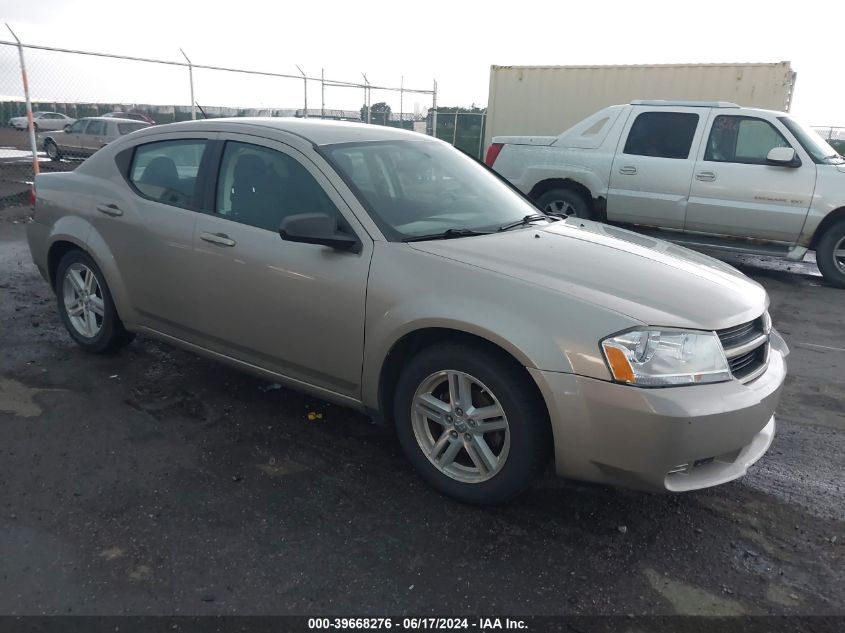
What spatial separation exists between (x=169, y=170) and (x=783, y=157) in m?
6.60

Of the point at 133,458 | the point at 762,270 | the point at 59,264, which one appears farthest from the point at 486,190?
the point at 762,270

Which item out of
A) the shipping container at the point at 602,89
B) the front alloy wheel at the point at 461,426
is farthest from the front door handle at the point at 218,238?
the shipping container at the point at 602,89

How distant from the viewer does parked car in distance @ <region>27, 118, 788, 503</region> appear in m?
2.69

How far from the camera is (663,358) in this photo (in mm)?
2664

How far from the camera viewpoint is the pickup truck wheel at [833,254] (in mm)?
7719

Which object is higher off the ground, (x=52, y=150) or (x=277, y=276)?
(x=277, y=276)

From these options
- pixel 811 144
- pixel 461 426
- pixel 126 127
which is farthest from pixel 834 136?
pixel 461 426

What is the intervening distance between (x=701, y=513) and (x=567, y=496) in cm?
62

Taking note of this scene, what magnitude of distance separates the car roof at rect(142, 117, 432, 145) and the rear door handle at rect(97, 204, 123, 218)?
1.93ft

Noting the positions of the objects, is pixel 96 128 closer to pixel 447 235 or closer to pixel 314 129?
pixel 314 129

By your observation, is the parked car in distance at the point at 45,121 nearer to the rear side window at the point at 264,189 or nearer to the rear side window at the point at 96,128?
the rear side window at the point at 96,128

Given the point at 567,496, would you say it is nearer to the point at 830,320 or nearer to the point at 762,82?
the point at 830,320

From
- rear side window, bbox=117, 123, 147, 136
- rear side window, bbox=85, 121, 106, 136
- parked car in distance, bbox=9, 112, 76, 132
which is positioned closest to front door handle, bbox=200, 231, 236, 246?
rear side window, bbox=117, 123, 147, 136

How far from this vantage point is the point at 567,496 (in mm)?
→ 3275
